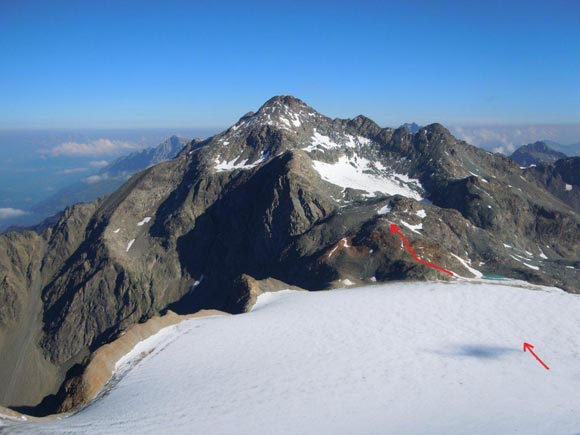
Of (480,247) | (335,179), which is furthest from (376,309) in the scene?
(335,179)

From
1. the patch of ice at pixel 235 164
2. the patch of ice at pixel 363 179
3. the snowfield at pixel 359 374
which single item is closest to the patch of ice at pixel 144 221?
the patch of ice at pixel 235 164

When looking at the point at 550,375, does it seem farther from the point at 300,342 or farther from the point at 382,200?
the point at 382,200

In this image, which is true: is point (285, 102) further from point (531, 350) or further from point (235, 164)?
point (531, 350)

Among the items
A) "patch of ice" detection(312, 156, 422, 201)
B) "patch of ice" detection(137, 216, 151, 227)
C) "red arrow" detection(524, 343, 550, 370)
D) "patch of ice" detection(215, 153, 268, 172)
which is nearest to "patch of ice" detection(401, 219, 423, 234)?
"patch of ice" detection(312, 156, 422, 201)

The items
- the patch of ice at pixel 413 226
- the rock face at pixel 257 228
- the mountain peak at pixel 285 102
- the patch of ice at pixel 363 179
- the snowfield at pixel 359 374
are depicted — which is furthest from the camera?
the mountain peak at pixel 285 102

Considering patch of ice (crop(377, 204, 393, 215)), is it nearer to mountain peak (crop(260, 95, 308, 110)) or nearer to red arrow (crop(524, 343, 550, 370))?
red arrow (crop(524, 343, 550, 370))

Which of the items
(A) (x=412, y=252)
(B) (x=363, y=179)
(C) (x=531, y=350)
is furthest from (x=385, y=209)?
(C) (x=531, y=350)

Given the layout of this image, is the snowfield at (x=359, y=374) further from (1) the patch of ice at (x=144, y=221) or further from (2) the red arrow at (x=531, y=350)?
(1) the patch of ice at (x=144, y=221)

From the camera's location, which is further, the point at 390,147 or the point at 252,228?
the point at 390,147
